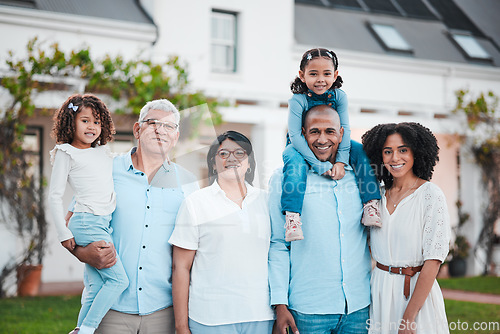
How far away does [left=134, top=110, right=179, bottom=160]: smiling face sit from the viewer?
9.41 feet

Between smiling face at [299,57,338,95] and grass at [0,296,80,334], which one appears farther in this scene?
grass at [0,296,80,334]

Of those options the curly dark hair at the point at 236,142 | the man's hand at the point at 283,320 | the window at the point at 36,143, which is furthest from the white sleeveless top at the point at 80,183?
the window at the point at 36,143

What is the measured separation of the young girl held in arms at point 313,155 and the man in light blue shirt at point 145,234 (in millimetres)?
539

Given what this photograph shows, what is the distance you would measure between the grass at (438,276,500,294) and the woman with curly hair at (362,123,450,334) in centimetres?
751

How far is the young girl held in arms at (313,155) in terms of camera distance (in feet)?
9.40

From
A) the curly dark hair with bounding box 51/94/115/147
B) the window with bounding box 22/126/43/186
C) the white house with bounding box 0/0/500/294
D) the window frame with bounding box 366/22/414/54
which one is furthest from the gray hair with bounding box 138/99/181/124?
the window frame with bounding box 366/22/414/54

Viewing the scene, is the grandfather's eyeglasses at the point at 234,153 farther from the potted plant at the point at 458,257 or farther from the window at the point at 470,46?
the window at the point at 470,46

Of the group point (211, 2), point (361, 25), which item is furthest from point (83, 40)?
point (361, 25)

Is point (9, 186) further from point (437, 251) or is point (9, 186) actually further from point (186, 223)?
point (437, 251)

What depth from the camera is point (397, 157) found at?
2.96 metres

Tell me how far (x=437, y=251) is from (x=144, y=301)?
1.48 metres

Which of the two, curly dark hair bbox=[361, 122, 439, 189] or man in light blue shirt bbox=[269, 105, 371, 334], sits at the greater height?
curly dark hair bbox=[361, 122, 439, 189]

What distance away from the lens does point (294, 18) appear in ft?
40.5

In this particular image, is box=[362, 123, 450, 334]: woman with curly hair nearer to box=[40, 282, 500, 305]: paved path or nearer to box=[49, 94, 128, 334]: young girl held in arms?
box=[49, 94, 128, 334]: young girl held in arms
